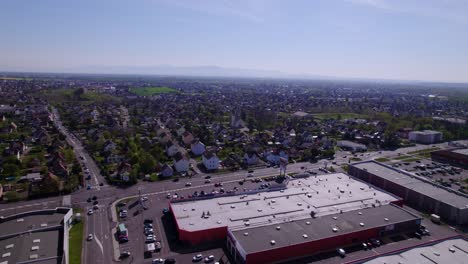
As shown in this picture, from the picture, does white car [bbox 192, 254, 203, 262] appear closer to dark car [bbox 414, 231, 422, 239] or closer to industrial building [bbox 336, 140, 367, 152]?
dark car [bbox 414, 231, 422, 239]

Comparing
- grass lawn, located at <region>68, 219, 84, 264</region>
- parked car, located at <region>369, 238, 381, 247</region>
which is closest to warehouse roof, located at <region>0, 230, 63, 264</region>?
grass lawn, located at <region>68, 219, 84, 264</region>

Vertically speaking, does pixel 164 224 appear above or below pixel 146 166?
below

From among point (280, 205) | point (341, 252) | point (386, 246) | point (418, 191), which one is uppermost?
point (418, 191)

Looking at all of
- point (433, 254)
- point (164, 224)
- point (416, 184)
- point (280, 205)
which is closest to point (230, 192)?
point (280, 205)

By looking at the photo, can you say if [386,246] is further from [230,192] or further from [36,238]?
[36,238]

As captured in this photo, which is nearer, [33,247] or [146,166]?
[33,247]

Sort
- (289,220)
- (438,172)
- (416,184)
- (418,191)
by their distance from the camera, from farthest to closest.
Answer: (438,172), (416,184), (418,191), (289,220)
